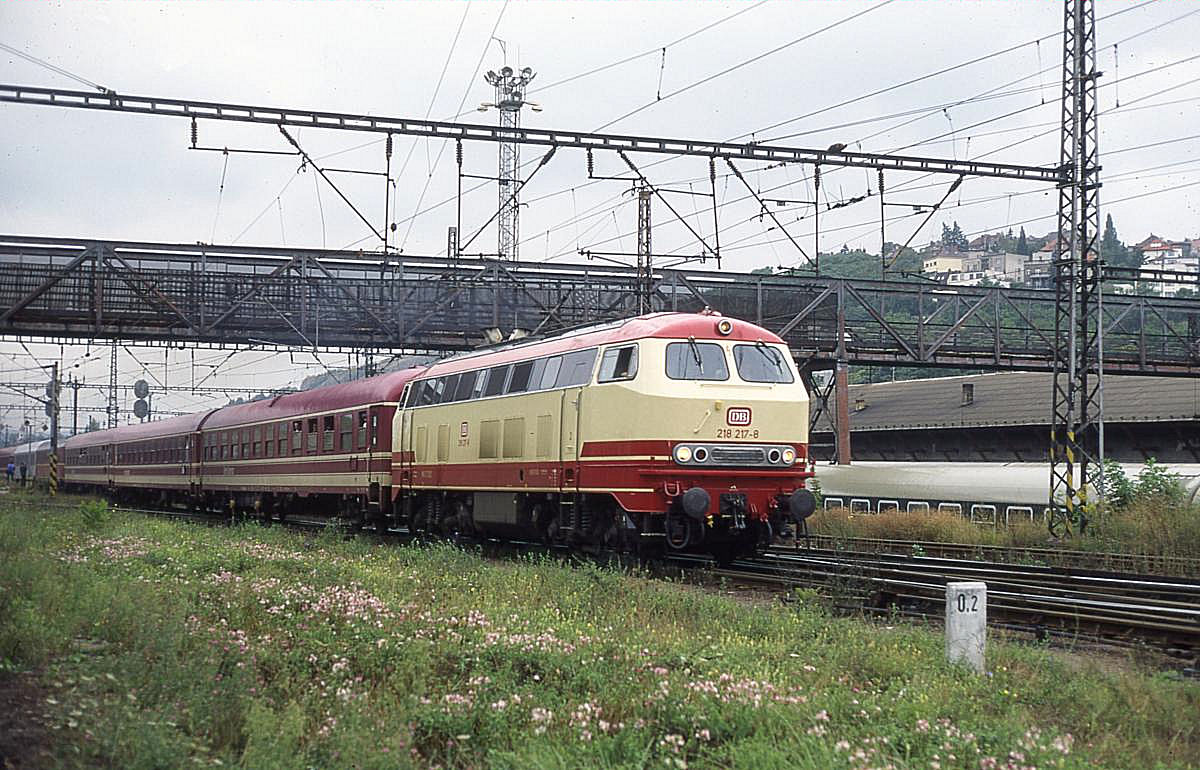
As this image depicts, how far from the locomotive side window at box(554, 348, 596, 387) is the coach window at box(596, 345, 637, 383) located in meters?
0.31

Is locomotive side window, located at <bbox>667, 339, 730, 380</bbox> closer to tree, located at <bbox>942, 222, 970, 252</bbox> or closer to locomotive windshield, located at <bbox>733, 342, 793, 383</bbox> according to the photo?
locomotive windshield, located at <bbox>733, 342, 793, 383</bbox>

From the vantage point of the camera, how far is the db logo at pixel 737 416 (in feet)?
57.0

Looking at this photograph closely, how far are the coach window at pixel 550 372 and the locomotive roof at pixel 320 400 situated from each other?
23.6 ft

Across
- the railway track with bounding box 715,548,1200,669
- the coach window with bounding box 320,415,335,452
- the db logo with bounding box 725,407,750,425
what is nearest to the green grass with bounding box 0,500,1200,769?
the railway track with bounding box 715,548,1200,669

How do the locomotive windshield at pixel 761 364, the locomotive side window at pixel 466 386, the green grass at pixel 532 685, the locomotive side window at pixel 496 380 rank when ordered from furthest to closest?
the locomotive side window at pixel 466 386 → the locomotive side window at pixel 496 380 → the locomotive windshield at pixel 761 364 → the green grass at pixel 532 685

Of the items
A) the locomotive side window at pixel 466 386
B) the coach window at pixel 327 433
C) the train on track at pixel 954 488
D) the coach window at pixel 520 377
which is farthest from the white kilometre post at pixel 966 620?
the coach window at pixel 327 433

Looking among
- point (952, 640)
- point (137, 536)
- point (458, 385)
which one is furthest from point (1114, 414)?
point (952, 640)

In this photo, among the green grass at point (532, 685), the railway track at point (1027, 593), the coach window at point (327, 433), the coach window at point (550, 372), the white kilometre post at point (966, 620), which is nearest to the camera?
the green grass at point (532, 685)

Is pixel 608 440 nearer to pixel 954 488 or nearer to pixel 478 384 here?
pixel 478 384

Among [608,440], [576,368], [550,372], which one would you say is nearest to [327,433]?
[550,372]

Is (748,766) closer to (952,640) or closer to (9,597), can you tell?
(952,640)

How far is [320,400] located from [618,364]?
15948 millimetres

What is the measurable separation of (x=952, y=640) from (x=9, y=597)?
8422 millimetres

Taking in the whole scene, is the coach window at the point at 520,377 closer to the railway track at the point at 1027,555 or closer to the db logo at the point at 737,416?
the db logo at the point at 737,416
